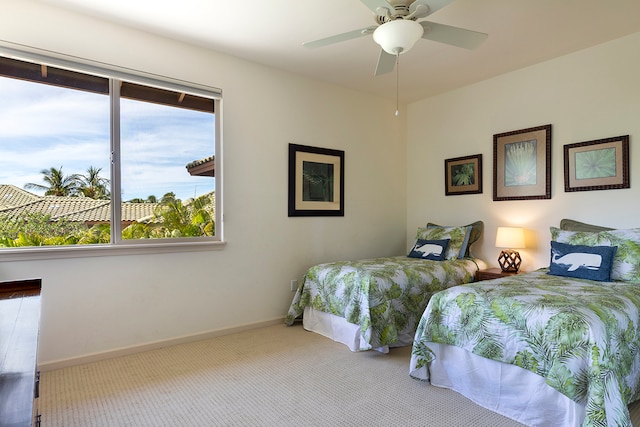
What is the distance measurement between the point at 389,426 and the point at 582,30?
331 centimetres

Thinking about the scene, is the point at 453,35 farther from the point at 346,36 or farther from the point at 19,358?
the point at 19,358

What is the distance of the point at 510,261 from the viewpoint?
149 inches

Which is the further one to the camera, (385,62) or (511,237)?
(511,237)

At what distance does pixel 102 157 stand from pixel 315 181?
6.72ft

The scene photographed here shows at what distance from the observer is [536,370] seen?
1931 millimetres

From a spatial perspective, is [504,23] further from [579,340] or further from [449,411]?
[449,411]

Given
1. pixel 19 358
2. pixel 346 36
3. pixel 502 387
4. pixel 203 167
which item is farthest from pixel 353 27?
pixel 19 358

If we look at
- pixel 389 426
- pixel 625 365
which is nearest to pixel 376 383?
pixel 389 426

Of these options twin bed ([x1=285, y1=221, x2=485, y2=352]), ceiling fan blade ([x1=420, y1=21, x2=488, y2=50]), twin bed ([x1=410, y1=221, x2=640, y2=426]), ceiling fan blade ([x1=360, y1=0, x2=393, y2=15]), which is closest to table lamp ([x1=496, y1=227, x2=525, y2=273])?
twin bed ([x1=285, y1=221, x2=485, y2=352])

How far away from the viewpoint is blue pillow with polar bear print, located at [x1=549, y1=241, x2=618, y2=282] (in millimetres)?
2730

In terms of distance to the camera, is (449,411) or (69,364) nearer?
(449,411)

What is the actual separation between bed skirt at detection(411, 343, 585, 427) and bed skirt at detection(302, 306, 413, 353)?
1.99ft

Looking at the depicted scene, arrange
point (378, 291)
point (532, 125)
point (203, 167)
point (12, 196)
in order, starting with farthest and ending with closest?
point (532, 125) → point (203, 167) → point (378, 291) → point (12, 196)

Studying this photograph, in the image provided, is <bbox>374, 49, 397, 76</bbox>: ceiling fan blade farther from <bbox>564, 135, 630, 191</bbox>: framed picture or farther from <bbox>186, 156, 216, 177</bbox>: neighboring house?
<bbox>564, 135, 630, 191</bbox>: framed picture
